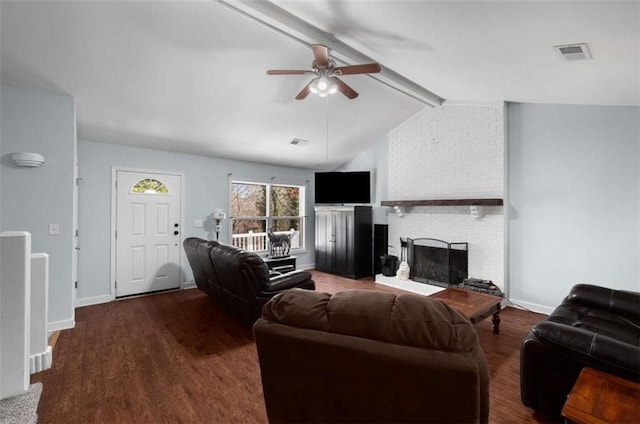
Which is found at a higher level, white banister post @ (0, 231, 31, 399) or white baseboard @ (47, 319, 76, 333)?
white banister post @ (0, 231, 31, 399)

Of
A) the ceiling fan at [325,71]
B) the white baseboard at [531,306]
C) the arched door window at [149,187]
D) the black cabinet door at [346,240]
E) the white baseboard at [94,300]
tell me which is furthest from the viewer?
the black cabinet door at [346,240]

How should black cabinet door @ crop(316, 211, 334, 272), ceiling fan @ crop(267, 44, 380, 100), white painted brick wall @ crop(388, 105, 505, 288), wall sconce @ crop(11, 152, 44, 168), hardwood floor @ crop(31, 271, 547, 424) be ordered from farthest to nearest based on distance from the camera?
black cabinet door @ crop(316, 211, 334, 272) → white painted brick wall @ crop(388, 105, 505, 288) → wall sconce @ crop(11, 152, 44, 168) → ceiling fan @ crop(267, 44, 380, 100) → hardwood floor @ crop(31, 271, 547, 424)

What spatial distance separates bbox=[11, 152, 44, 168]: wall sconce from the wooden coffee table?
438 centimetres

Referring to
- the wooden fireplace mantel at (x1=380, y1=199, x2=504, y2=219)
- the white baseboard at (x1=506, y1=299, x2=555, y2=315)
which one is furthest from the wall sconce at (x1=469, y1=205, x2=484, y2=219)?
the white baseboard at (x1=506, y1=299, x2=555, y2=315)

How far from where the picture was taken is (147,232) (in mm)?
4559

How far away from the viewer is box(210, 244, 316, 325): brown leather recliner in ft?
9.75

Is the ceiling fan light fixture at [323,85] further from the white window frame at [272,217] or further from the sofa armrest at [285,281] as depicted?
the white window frame at [272,217]

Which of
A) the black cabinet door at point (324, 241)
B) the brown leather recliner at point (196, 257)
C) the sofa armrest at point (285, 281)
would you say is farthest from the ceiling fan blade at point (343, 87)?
the black cabinet door at point (324, 241)

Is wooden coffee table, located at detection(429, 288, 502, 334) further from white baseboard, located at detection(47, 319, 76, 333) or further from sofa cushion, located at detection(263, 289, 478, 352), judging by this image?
white baseboard, located at detection(47, 319, 76, 333)

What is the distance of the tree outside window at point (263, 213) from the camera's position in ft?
18.6

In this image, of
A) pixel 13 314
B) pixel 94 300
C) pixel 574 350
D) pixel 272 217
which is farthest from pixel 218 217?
pixel 574 350

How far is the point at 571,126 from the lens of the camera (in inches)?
140

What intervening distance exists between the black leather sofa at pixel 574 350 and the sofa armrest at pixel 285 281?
2.11 m

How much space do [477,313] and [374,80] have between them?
118 inches
